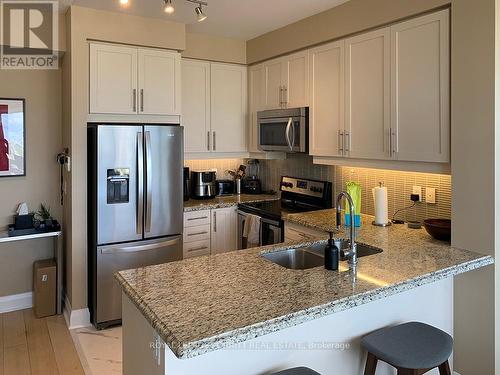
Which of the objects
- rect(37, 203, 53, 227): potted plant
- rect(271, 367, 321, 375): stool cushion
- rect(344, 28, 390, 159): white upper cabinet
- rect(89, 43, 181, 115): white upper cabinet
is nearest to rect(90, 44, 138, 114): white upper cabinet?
rect(89, 43, 181, 115): white upper cabinet

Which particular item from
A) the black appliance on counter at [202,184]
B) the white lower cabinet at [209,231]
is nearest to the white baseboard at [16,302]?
the white lower cabinet at [209,231]

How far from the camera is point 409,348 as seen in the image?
1790 mm

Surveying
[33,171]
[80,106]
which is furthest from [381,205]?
[33,171]

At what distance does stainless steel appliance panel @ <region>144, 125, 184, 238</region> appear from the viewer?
11.1 ft

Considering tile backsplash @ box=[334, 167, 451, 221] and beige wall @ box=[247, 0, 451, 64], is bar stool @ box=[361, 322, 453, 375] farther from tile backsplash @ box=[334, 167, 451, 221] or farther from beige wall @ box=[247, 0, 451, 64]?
beige wall @ box=[247, 0, 451, 64]

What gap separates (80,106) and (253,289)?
2357 mm

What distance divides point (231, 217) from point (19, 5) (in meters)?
2.53

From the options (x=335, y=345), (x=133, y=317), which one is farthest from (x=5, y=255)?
(x=335, y=345)

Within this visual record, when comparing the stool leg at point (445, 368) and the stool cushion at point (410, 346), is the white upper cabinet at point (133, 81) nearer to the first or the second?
the stool cushion at point (410, 346)

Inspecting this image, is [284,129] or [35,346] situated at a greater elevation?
[284,129]

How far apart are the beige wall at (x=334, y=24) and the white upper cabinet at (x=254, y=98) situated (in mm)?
126

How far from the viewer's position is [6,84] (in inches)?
140

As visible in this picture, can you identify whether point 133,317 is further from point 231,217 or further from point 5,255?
point 5,255

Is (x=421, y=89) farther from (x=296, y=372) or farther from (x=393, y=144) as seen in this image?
(x=296, y=372)
